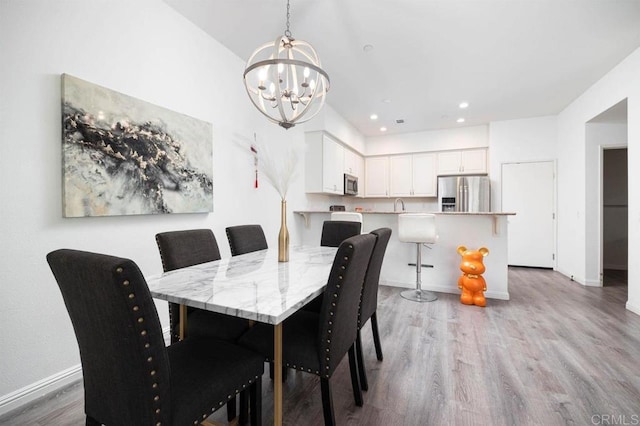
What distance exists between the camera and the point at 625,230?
16.5 feet

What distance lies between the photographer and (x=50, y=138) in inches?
65.1

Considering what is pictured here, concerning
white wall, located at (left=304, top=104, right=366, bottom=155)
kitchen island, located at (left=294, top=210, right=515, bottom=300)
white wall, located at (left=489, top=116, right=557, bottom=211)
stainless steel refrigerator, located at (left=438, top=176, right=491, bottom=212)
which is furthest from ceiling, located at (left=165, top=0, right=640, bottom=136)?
kitchen island, located at (left=294, top=210, right=515, bottom=300)

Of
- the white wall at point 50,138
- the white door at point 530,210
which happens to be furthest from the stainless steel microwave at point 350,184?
the white wall at point 50,138

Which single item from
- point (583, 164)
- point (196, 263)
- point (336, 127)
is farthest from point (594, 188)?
point (196, 263)

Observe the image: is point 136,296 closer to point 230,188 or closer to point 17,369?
point 17,369

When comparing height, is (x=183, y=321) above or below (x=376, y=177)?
below

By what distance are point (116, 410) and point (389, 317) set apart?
2.39 m

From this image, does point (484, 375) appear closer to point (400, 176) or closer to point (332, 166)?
point (332, 166)

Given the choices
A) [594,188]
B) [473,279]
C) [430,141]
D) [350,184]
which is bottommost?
[473,279]

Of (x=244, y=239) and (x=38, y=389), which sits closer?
(x=38, y=389)

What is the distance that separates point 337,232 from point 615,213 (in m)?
5.62

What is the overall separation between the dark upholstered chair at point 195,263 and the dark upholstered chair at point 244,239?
20 centimetres
